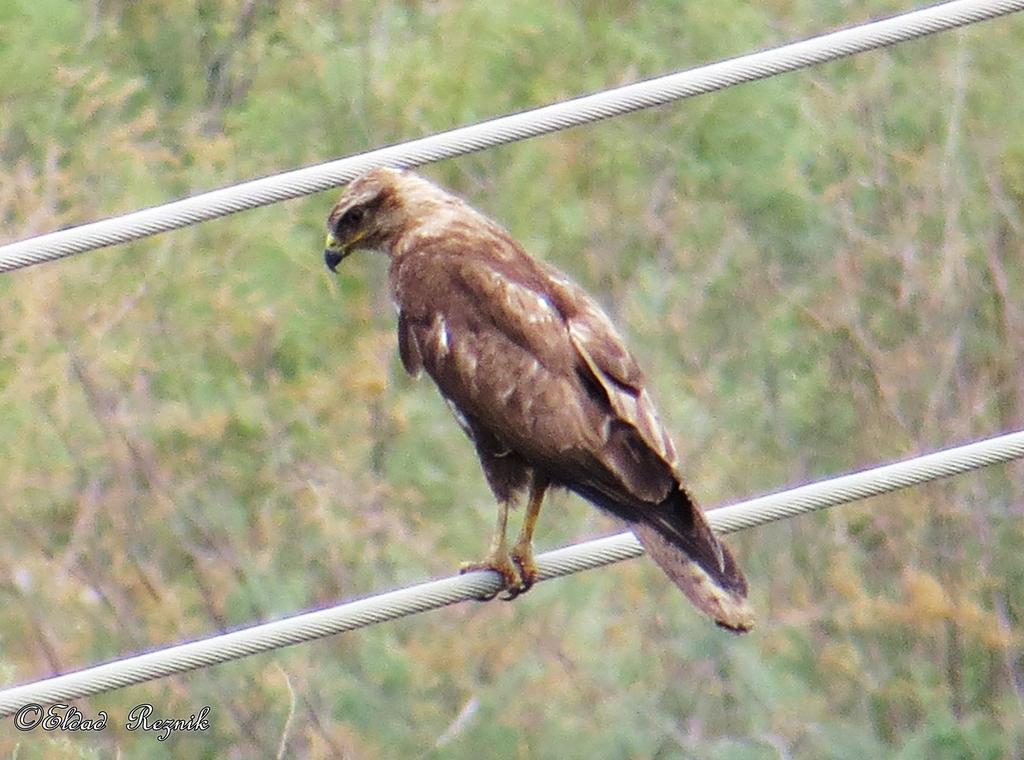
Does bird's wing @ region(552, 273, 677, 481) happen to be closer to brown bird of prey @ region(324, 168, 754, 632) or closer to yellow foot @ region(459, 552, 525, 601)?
brown bird of prey @ region(324, 168, 754, 632)

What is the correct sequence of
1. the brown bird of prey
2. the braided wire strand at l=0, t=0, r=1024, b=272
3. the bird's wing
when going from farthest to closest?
the bird's wing, the brown bird of prey, the braided wire strand at l=0, t=0, r=1024, b=272

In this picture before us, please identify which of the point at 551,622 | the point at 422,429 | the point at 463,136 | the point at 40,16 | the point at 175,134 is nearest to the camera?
the point at 463,136

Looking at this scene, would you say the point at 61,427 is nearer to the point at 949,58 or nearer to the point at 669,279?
the point at 669,279

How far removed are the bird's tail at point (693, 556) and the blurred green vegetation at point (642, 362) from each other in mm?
4915

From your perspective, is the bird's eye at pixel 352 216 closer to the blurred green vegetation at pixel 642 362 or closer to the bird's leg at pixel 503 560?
the bird's leg at pixel 503 560

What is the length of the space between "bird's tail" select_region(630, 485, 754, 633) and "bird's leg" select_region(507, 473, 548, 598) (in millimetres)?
482

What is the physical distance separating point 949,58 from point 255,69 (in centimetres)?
479

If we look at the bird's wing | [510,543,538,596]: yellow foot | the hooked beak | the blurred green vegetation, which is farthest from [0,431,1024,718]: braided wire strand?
the blurred green vegetation

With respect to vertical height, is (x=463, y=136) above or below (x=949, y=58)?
above

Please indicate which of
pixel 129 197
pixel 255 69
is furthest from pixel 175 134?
pixel 129 197

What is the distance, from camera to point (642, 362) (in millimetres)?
10711

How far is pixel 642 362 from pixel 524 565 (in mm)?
5125

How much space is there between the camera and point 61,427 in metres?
11.4

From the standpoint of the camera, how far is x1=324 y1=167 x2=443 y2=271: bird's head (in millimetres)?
6289
